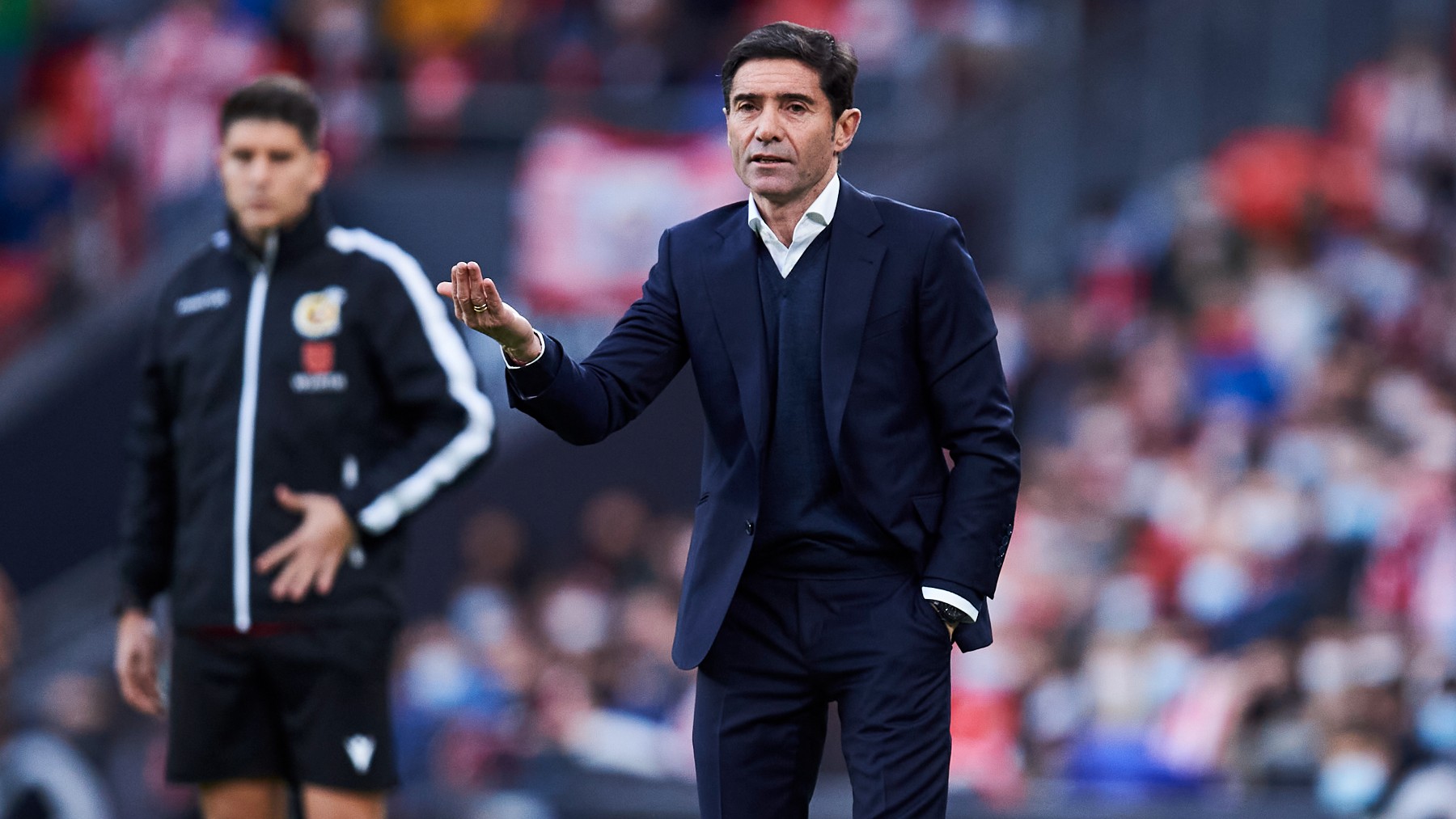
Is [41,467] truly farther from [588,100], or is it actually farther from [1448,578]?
[1448,578]

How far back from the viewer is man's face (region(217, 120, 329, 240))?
5.21 meters

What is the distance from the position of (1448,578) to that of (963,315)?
4.64 m

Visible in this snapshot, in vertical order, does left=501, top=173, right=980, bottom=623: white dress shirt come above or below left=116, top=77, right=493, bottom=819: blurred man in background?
above

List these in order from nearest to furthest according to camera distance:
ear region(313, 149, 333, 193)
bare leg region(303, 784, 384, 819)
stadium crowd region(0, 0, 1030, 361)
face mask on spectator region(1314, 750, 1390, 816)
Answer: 1. bare leg region(303, 784, 384, 819)
2. ear region(313, 149, 333, 193)
3. face mask on spectator region(1314, 750, 1390, 816)
4. stadium crowd region(0, 0, 1030, 361)

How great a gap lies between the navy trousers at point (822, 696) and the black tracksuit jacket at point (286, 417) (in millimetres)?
1312

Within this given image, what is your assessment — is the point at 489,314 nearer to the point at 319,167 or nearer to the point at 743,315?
the point at 743,315

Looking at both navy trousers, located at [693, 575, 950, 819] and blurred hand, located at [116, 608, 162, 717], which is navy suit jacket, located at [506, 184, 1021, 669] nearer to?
navy trousers, located at [693, 575, 950, 819]

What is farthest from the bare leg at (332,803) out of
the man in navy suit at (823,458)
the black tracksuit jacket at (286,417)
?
the man in navy suit at (823,458)

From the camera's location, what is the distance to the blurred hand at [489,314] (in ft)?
12.5

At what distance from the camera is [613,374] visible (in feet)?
13.7

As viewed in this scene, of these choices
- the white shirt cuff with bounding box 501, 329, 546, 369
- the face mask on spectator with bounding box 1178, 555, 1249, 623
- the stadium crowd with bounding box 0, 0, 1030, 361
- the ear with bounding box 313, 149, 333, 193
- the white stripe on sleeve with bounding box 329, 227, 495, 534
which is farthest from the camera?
the stadium crowd with bounding box 0, 0, 1030, 361

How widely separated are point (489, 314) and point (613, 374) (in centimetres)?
42

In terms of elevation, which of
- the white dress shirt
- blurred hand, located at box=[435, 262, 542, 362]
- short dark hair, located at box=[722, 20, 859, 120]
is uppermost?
short dark hair, located at box=[722, 20, 859, 120]

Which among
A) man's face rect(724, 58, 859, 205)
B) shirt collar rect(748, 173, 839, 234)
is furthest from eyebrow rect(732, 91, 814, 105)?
Answer: shirt collar rect(748, 173, 839, 234)
